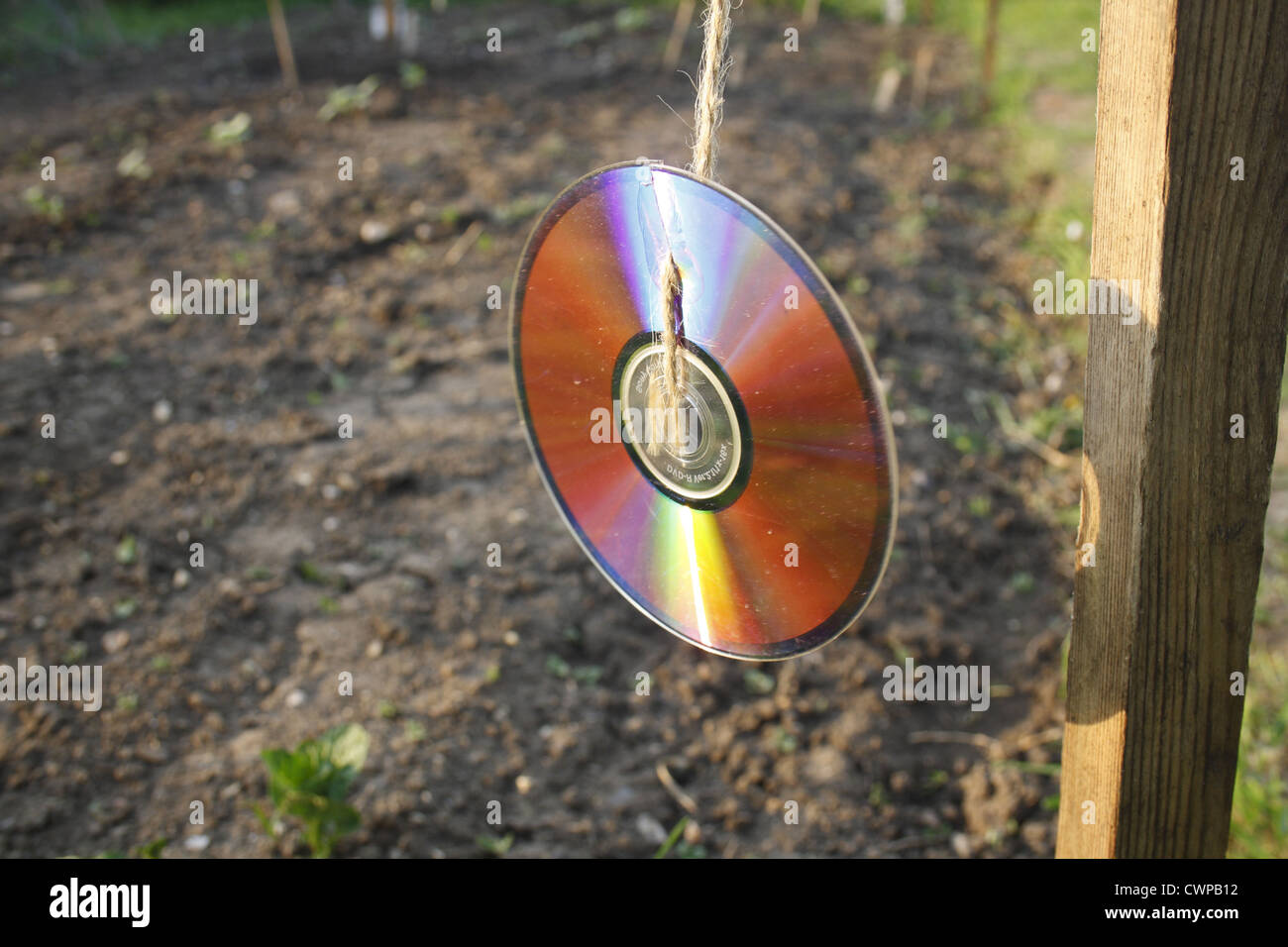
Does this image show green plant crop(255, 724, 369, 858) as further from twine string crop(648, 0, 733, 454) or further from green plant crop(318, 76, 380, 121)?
green plant crop(318, 76, 380, 121)

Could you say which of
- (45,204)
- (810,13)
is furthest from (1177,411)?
(810,13)

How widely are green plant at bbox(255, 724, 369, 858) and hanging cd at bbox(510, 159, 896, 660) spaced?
108 cm

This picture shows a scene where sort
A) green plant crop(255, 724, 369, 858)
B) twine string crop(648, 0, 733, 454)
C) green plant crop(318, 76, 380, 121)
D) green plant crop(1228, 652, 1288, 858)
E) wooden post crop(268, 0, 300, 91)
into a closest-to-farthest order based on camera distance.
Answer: twine string crop(648, 0, 733, 454), green plant crop(255, 724, 369, 858), green plant crop(1228, 652, 1288, 858), wooden post crop(268, 0, 300, 91), green plant crop(318, 76, 380, 121)

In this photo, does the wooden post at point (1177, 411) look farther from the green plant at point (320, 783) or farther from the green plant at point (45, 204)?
the green plant at point (45, 204)

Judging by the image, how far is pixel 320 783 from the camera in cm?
242

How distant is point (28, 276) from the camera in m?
4.98

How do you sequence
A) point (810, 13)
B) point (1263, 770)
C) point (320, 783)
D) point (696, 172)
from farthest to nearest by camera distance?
1. point (810, 13)
2. point (1263, 770)
3. point (320, 783)
4. point (696, 172)

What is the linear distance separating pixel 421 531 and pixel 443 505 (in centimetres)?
17

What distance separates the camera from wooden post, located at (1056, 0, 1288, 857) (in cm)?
135

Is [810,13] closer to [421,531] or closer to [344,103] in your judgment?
[344,103]

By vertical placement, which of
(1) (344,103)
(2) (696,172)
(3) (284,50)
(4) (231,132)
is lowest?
(2) (696,172)

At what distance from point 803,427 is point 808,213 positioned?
472 cm

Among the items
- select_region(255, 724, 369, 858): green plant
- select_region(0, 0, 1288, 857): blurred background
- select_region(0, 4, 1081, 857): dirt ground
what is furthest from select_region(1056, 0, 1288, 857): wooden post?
select_region(255, 724, 369, 858): green plant

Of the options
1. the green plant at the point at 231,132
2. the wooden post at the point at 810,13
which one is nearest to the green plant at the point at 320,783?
the green plant at the point at 231,132
